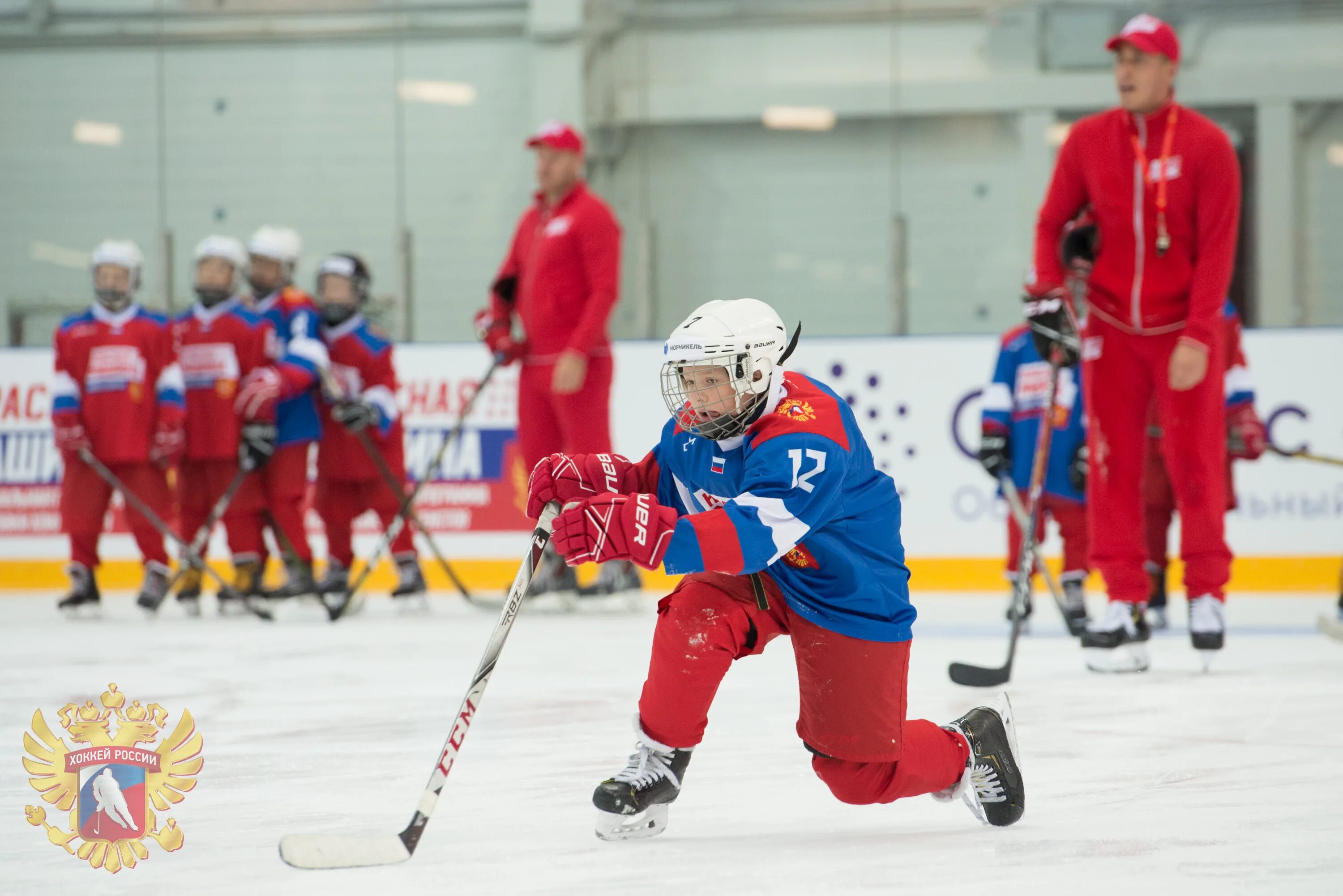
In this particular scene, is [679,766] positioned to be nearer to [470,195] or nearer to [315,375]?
[315,375]

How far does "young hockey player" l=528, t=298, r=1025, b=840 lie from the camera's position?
1.83m

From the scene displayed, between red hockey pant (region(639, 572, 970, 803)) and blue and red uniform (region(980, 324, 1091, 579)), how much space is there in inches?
104

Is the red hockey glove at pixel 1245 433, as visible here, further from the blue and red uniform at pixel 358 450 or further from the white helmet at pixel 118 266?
the white helmet at pixel 118 266

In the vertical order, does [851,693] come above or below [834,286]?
below

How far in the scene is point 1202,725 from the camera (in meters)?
2.73

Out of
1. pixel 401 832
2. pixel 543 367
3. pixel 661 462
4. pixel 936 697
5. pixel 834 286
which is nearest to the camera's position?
pixel 401 832

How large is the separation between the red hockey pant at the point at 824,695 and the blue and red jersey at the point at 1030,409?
271 centimetres

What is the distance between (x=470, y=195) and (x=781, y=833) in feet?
19.4

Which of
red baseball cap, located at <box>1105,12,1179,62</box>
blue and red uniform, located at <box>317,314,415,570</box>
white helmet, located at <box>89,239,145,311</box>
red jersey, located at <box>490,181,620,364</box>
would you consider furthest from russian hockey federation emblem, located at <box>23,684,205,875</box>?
white helmet, located at <box>89,239,145,311</box>

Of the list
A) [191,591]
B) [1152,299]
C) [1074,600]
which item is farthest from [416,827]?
[191,591]

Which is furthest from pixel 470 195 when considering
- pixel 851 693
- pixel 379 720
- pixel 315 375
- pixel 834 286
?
pixel 851 693

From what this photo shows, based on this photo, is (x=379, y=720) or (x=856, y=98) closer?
(x=379, y=720)

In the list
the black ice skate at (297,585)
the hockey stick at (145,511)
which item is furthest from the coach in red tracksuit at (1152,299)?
the hockey stick at (145,511)

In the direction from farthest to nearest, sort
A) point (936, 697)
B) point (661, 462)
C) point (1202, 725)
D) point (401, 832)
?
point (936, 697)
point (1202, 725)
point (661, 462)
point (401, 832)
